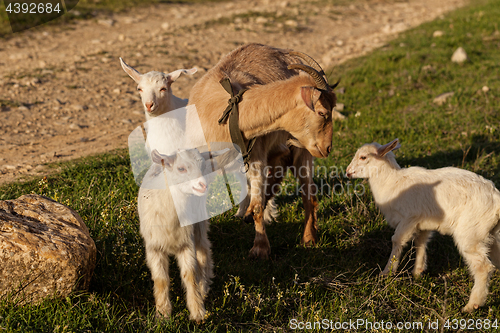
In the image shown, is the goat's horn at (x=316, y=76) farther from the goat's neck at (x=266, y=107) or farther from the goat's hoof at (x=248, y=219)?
the goat's hoof at (x=248, y=219)

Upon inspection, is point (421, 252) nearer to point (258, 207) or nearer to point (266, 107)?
point (258, 207)

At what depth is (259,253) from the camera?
16.6ft

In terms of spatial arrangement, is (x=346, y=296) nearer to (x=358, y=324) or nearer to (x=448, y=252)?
(x=358, y=324)

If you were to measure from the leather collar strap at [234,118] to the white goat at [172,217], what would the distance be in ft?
2.30

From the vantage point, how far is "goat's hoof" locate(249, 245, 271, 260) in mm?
5043

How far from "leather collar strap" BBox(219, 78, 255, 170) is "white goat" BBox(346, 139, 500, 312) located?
1.43m

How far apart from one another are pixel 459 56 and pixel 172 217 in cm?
976

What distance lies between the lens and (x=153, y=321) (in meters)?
3.70

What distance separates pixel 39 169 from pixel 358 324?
14.4 ft

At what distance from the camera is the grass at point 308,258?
3846 millimetres

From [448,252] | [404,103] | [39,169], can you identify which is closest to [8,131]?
[39,169]

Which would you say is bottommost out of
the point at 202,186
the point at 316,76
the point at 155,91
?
the point at 202,186

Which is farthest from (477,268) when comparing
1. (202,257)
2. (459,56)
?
(459,56)

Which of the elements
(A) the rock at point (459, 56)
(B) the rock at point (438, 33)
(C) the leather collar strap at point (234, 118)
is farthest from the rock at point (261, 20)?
(C) the leather collar strap at point (234, 118)
